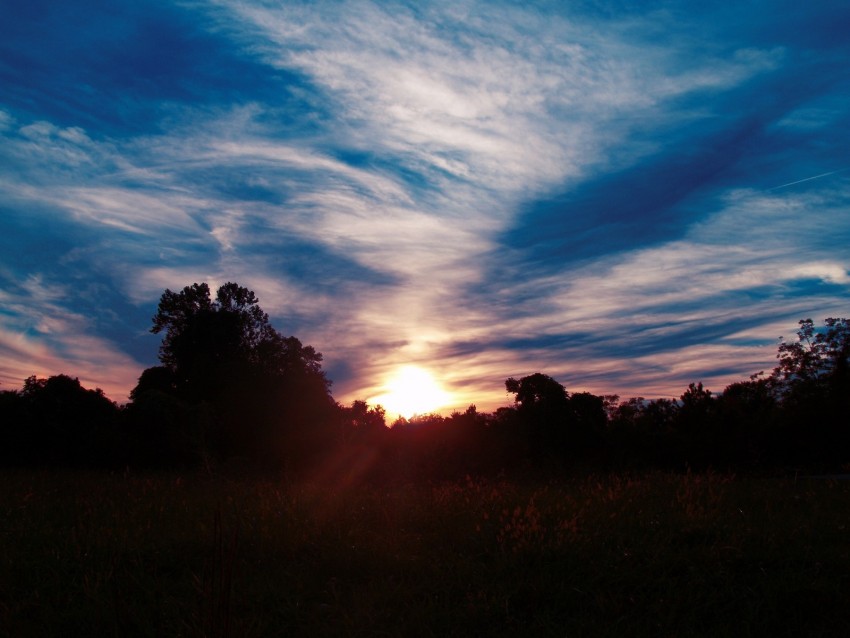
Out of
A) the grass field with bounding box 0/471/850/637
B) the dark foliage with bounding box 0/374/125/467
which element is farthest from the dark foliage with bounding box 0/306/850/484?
the grass field with bounding box 0/471/850/637

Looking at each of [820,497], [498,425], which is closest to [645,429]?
[498,425]

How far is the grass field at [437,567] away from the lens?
4.36 meters

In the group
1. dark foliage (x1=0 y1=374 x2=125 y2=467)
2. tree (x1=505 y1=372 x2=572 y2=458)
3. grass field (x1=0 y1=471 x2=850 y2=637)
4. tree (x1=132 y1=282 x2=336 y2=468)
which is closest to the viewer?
grass field (x1=0 y1=471 x2=850 y2=637)

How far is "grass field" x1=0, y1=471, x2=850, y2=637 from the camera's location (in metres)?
4.36

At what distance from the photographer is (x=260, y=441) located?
24.7 m

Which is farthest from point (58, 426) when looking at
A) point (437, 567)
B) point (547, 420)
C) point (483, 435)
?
point (437, 567)

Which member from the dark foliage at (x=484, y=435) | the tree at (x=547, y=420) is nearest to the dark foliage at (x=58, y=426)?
the dark foliage at (x=484, y=435)

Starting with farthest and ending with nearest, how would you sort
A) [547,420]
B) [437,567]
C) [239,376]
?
[239,376] < [547,420] < [437,567]

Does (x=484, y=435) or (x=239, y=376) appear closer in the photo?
(x=484, y=435)

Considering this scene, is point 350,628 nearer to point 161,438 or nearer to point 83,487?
point 83,487

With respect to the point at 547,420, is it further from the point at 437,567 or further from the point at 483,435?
the point at 437,567

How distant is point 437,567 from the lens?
17.5ft

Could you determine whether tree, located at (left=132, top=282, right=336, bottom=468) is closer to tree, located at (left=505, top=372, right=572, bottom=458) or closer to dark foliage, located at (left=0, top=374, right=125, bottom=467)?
dark foliage, located at (left=0, top=374, right=125, bottom=467)

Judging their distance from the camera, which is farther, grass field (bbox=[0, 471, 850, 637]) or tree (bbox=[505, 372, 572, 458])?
tree (bbox=[505, 372, 572, 458])
